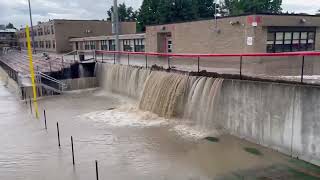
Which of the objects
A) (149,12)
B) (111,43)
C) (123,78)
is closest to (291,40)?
(123,78)

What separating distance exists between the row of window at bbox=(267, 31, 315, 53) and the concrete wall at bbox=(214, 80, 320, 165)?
9085 millimetres

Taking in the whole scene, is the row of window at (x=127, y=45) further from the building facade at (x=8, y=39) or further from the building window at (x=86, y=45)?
the building facade at (x=8, y=39)

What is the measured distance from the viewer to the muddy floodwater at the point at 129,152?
10656 millimetres

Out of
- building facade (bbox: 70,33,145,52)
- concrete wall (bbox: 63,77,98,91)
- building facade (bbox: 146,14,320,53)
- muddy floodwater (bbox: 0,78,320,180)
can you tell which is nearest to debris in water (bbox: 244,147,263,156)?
muddy floodwater (bbox: 0,78,320,180)

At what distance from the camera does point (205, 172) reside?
35.2ft

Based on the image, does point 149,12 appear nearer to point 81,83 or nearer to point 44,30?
point 44,30

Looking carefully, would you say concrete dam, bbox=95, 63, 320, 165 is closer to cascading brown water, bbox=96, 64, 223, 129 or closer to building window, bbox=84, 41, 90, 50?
cascading brown water, bbox=96, 64, 223, 129

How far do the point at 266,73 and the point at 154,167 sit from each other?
5.96 meters

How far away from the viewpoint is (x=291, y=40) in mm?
22734

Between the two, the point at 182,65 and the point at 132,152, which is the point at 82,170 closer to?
the point at 132,152

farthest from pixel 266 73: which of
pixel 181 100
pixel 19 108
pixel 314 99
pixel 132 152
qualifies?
pixel 19 108

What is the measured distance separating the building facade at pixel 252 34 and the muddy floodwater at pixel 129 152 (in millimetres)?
8302

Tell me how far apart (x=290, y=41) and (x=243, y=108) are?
11.4 m

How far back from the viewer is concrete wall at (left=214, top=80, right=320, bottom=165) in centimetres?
1077
